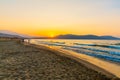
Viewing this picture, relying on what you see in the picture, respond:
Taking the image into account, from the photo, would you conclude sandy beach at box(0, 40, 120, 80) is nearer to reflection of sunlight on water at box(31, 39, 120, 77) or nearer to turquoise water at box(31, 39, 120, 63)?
reflection of sunlight on water at box(31, 39, 120, 77)

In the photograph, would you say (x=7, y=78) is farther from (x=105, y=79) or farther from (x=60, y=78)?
(x=105, y=79)

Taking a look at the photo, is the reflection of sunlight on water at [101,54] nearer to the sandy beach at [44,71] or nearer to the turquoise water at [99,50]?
the turquoise water at [99,50]

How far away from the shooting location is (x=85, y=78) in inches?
457

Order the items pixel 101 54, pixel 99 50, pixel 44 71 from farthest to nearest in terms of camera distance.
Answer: pixel 99 50 → pixel 101 54 → pixel 44 71

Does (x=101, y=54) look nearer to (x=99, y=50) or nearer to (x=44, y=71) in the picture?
(x=99, y=50)

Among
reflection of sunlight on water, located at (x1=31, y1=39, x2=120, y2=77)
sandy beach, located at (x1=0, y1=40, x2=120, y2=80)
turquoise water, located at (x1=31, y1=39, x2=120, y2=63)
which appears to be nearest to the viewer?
sandy beach, located at (x1=0, y1=40, x2=120, y2=80)

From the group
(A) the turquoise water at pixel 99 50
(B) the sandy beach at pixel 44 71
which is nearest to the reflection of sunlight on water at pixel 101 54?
(A) the turquoise water at pixel 99 50

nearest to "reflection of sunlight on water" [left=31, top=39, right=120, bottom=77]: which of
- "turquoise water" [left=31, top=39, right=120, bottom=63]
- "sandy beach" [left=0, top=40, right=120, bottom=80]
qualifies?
"turquoise water" [left=31, top=39, right=120, bottom=63]

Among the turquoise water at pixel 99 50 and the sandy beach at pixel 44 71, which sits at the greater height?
the sandy beach at pixel 44 71

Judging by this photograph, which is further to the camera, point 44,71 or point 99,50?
point 99,50

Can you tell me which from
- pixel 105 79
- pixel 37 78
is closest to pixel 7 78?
pixel 37 78

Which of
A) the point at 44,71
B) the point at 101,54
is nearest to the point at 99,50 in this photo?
the point at 101,54

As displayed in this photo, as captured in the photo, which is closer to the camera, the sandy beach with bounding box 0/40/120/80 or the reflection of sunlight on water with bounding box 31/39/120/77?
the sandy beach with bounding box 0/40/120/80

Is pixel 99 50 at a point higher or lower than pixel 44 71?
lower
